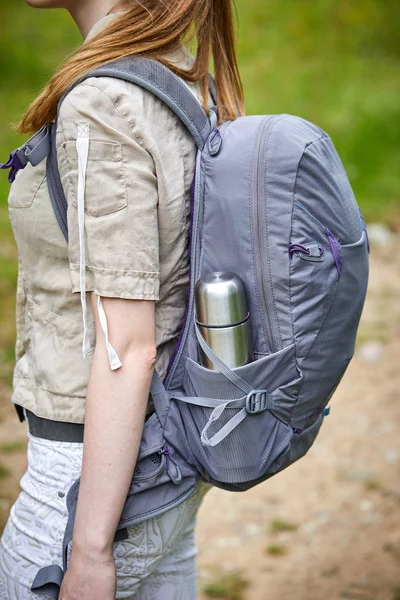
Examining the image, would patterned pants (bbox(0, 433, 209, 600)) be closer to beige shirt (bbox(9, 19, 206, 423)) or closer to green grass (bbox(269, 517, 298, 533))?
beige shirt (bbox(9, 19, 206, 423))

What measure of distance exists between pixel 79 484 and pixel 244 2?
369 inches

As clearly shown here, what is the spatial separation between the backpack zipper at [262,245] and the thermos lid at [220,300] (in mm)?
38

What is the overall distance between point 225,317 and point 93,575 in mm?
511

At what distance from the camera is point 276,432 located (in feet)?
5.01

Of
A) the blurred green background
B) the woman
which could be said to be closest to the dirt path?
the woman

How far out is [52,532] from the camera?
152 centimetres

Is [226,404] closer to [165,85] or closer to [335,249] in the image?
[335,249]

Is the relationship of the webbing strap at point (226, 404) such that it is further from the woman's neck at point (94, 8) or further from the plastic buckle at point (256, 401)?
the woman's neck at point (94, 8)

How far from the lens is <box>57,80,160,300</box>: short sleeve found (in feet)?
4.42

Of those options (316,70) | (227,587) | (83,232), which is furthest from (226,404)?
(316,70)

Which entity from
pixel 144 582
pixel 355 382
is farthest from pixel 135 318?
pixel 355 382

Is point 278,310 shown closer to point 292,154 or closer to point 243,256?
point 243,256

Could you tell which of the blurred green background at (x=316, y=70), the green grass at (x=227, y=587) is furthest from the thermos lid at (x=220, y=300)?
the blurred green background at (x=316, y=70)

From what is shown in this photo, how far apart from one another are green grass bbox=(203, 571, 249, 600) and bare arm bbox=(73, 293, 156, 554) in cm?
197
